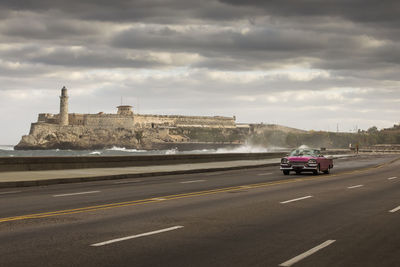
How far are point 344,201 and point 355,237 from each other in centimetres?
672

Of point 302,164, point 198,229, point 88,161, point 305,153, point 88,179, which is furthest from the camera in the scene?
point 88,161

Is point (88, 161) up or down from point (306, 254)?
up

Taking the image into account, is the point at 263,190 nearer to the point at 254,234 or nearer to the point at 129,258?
the point at 254,234

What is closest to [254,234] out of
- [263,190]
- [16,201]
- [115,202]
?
[115,202]

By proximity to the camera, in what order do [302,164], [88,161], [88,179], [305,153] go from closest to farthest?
[88,179]
[302,164]
[305,153]
[88,161]

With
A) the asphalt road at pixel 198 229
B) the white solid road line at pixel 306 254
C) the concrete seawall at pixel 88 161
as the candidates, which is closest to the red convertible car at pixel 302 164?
the concrete seawall at pixel 88 161

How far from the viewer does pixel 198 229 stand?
11.5 m

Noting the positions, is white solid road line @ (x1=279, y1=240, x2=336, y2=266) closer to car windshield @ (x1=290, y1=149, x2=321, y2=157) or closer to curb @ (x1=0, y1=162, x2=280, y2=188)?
curb @ (x1=0, y1=162, x2=280, y2=188)

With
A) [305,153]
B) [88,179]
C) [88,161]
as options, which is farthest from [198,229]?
[88,161]

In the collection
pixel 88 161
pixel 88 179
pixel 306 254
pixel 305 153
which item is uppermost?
pixel 305 153

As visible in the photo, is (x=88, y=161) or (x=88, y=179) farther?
(x=88, y=161)

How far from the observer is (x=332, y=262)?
8492 millimetres

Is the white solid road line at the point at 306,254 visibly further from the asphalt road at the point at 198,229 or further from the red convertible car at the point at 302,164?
the red convertible car at the point at 302,164

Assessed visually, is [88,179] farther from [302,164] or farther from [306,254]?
[306,254]
